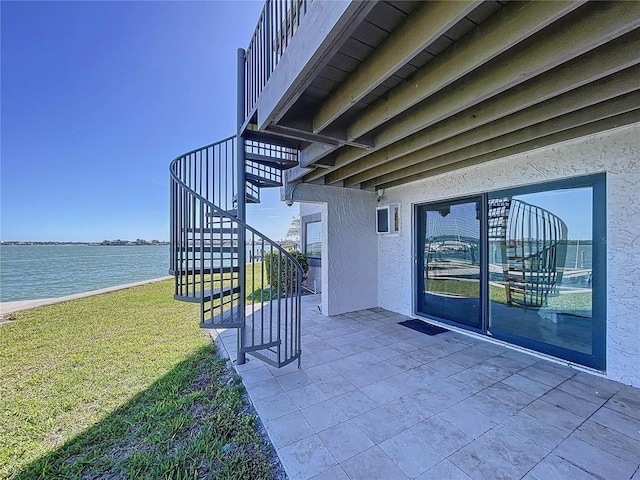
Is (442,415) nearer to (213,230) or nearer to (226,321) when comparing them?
(226,321)

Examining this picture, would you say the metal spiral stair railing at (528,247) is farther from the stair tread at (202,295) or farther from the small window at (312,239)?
the small window at (312,239)

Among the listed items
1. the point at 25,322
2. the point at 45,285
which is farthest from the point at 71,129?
the point at 25,322

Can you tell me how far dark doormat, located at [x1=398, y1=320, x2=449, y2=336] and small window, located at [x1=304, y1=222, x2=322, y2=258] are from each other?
3.21 m

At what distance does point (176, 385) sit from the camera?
2.68 meters

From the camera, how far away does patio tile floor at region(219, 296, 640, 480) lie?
1.61 meters

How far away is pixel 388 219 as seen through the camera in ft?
16.8

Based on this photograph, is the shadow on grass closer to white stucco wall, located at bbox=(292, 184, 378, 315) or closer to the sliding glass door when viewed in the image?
white stucco wall, located at bbox=(292, 184, 378, 315)

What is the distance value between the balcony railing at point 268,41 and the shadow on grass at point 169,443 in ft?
9.12

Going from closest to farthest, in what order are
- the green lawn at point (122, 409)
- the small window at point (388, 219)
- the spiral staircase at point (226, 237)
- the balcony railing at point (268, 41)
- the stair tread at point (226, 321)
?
the green lawn at point (122, 409), the balcony railing at point (268, 41), the stair tread at point (226, 321), the spiral staircase at point (226, 237), the small window at point (388, 219)

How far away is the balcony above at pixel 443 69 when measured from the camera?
134 cm

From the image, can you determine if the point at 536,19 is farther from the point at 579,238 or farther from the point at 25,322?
the point at 25,322

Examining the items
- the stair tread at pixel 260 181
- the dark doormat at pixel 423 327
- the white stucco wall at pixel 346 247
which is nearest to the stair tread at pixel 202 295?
the stair tread at pixel 260 181

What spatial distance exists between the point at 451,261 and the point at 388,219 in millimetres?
1402

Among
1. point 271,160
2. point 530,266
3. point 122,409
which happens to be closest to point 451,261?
point 530,266
